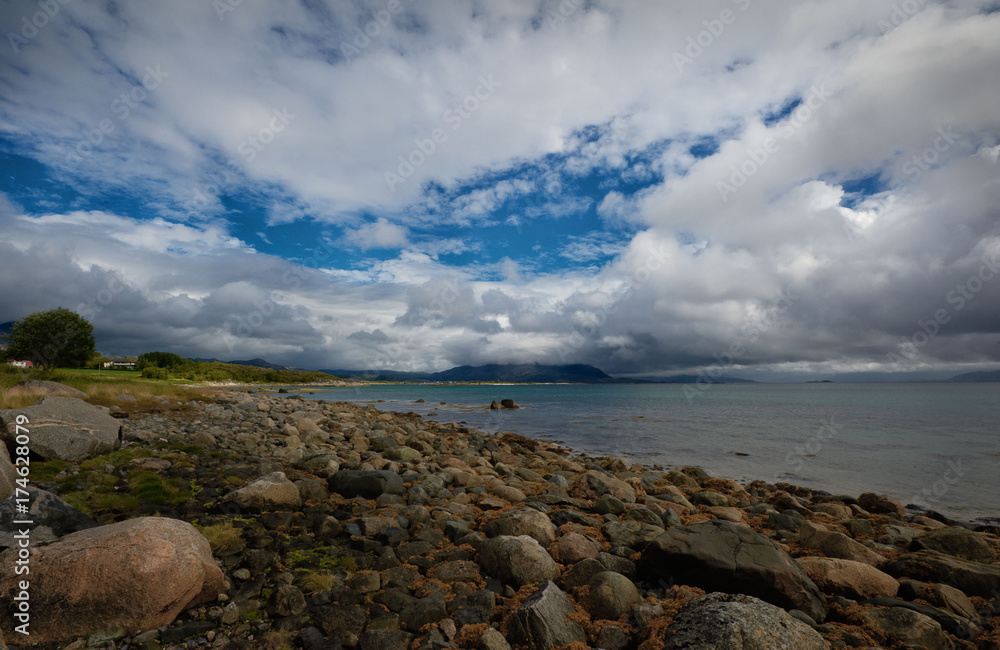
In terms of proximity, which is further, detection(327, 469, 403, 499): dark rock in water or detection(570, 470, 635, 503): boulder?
detection(570, 470, 635, 503): boulder

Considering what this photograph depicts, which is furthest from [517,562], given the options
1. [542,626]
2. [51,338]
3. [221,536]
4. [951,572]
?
[51,338]

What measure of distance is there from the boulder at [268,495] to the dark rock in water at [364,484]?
1.31 meters

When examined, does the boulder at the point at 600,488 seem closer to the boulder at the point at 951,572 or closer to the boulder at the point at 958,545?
the boulder at the point at 951,572

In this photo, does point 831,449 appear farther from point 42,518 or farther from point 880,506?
point 42,518

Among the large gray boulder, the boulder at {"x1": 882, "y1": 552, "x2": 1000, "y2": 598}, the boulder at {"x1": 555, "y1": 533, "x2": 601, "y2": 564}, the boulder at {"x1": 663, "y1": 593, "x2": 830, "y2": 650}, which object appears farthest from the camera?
the large gray boulder

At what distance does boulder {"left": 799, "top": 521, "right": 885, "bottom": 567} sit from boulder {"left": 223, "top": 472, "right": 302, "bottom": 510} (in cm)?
1122

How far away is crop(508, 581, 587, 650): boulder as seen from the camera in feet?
16.4

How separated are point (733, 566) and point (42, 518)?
9775mm

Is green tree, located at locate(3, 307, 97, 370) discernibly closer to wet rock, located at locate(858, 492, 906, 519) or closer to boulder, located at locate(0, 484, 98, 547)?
boulder, located at locate(0, 484, 98, 547)

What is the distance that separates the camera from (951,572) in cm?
719

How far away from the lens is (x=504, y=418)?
163 feet

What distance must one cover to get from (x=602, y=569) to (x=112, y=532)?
6702mm

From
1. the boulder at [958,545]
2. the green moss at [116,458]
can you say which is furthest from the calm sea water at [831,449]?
the green moss at [116,458]

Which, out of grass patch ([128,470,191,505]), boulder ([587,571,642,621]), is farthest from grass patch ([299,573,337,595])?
grass patch ([128,470,191,505])
